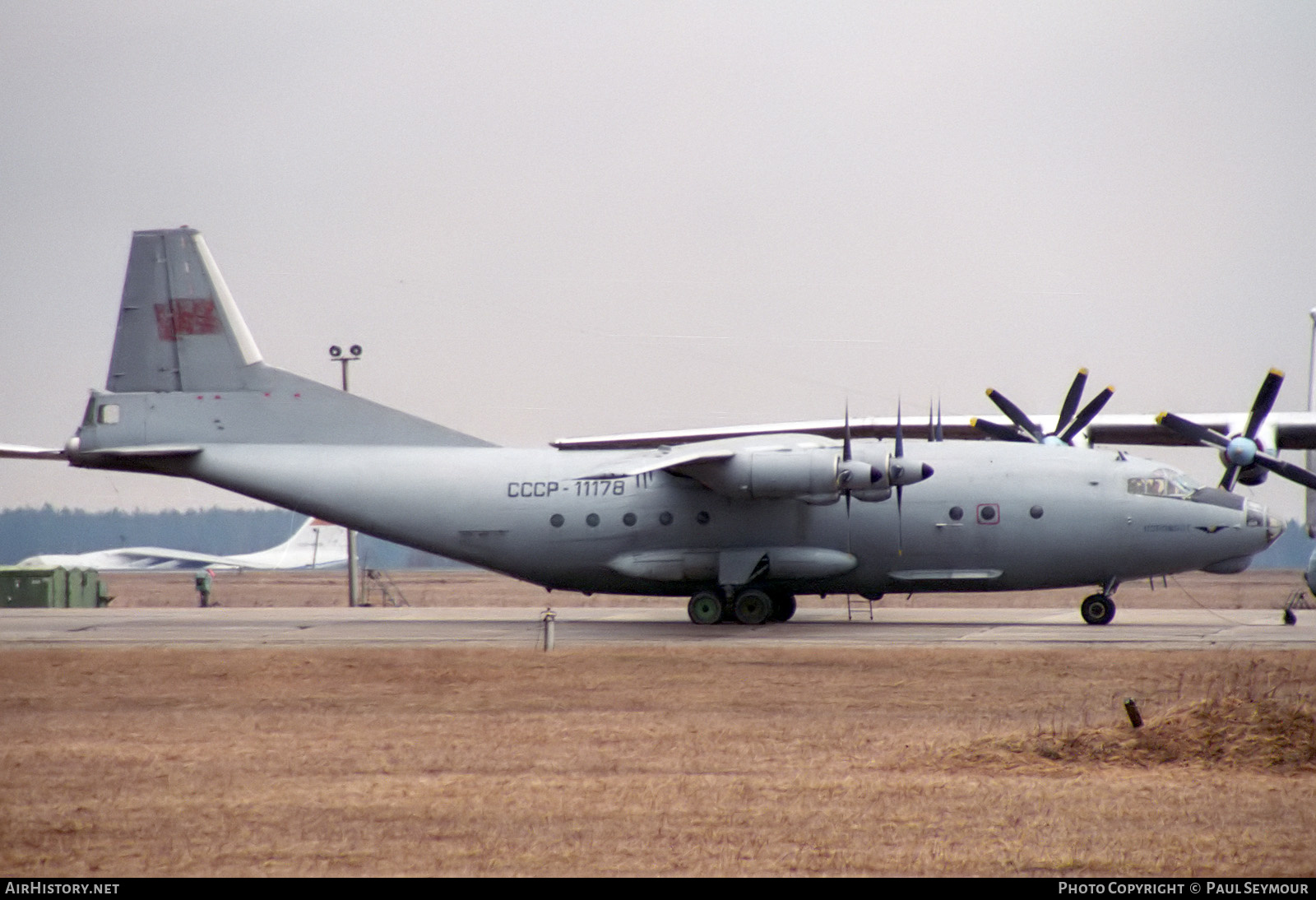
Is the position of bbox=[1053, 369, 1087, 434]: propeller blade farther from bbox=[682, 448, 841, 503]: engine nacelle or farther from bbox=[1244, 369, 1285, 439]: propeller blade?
bbox=[682, 448, 841, 503]: engine nacelle

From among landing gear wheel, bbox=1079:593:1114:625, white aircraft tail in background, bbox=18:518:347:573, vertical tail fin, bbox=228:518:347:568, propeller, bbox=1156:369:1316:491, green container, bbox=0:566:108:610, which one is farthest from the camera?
vertical tail fin, bbox=228:518:347:568

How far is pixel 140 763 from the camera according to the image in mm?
15148

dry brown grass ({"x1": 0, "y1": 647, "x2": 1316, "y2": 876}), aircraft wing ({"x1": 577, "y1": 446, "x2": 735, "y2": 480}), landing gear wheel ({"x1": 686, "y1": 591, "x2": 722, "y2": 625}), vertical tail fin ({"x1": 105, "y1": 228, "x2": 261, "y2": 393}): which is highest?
vertical tail fin ({"x1": 105, "y1": 228, "x2": 261, "y2": 393})

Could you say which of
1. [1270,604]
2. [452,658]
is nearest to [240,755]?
[452,658]

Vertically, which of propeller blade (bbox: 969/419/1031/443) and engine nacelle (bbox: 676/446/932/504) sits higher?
propeller blade (bbox: 969/419/1031/443)

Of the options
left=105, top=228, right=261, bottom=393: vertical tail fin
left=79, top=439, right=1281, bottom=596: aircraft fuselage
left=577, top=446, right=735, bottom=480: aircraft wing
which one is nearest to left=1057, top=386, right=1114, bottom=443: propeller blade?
left=79, top=439, right=1281, bottom=596: aircraft fuselage

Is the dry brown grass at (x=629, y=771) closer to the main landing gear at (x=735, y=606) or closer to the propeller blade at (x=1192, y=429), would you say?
the main landing gear at (x=735, y=606)

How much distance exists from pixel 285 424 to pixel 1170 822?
2599 centimetres

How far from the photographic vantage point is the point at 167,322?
111 ft

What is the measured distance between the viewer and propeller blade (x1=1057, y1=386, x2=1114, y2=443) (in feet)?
126

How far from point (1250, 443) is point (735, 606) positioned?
554 inches

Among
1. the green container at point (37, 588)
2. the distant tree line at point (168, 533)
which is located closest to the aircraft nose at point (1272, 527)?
the green container at point (37, 588)

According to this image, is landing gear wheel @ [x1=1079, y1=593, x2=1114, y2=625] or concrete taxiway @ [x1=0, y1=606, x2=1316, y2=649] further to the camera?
landing gear wheel @ [x1=1079, y1=593, x2=1114, y2=625]

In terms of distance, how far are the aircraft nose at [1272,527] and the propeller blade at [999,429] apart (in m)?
10.8
